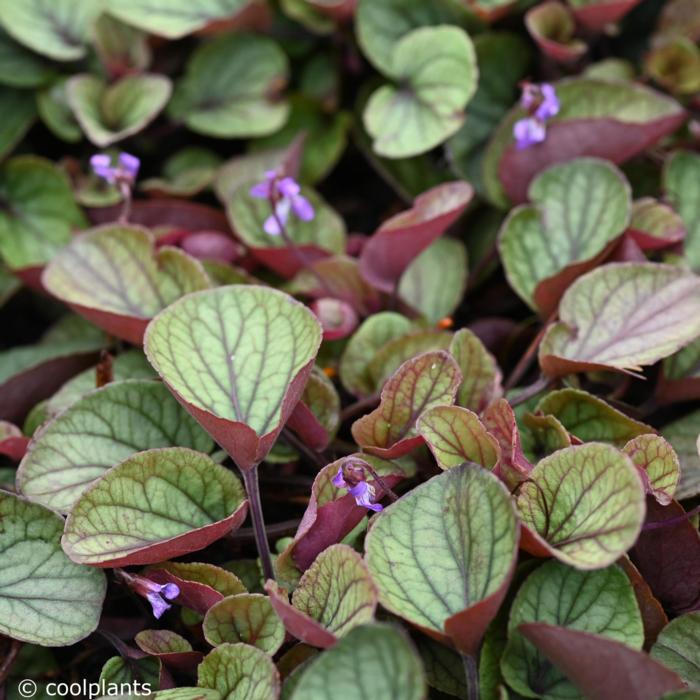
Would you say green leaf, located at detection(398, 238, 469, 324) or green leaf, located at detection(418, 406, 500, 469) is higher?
green leaf, located at detection(418, 406, 500, 469)

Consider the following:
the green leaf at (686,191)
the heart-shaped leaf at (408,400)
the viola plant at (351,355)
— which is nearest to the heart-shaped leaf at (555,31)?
the viola plant at (351,355)

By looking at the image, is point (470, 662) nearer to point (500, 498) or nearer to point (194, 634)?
point (500, 498)

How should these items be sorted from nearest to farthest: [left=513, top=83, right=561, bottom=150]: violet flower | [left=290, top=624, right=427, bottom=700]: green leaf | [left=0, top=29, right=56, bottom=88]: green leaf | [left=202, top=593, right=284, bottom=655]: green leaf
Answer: [left=290, top=624, right=427, bottom=700]: green leaf < [left=202, top=593, right=284, bottom=655]: green leaf < [left=513, top=83, right=561, bottom=150]: violet flower < [left=0, top=29, right=56, bottom=88]: green leaf

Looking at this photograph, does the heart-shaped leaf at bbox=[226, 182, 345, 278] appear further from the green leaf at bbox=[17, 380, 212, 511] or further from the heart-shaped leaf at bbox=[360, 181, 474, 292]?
the green leaf at bbox=[17, 380, 212, 511]

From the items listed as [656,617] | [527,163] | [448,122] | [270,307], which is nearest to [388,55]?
[448,122]

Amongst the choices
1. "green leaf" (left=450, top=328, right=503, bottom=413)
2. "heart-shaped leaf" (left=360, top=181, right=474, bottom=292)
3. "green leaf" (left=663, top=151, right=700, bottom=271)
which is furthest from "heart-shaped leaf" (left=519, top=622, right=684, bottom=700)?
"green leaf" (left=663, top=151, right=700, bottom=271)

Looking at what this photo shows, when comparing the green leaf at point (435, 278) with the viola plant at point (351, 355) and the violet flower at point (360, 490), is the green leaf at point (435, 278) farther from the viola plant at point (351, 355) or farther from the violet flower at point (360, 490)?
the violet flower at point (360, 490)

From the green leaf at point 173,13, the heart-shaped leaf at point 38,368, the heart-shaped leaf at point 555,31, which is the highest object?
the heart-shaped leaf at point 555,31
